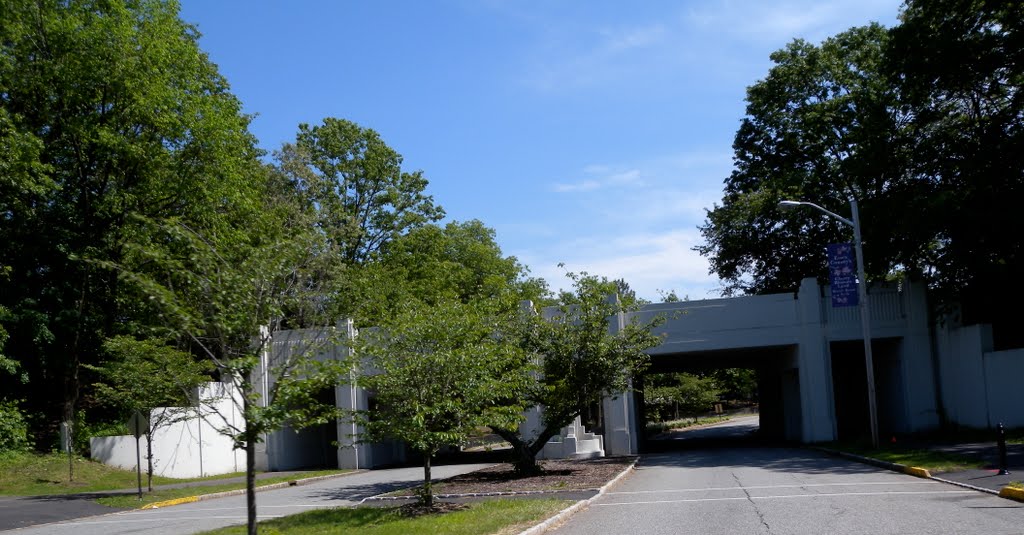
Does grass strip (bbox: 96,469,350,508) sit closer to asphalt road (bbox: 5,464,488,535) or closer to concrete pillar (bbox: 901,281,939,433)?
asphalt road (bbox: 5,464,488,535)

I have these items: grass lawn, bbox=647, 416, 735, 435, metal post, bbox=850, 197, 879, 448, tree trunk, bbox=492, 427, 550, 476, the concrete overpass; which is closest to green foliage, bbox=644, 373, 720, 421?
grass lawn, bbox=647, 416, 735, 435

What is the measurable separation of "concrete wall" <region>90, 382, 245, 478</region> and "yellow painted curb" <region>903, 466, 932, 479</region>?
67.8 ft

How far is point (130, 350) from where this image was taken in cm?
2478

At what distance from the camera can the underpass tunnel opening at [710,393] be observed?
37.9 m

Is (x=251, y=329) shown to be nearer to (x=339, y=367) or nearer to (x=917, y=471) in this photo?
(x=339, y=367)

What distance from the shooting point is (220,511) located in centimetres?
1980

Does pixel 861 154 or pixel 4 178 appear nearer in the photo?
pixel 4 178

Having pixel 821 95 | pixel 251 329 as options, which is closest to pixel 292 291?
pixel 251 329

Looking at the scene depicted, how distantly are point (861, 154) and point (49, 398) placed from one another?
33.2 meters

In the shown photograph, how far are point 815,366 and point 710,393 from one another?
34397 mm

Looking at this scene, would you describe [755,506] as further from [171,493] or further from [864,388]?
[864,388]

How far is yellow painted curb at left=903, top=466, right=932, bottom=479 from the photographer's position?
60.9 ft

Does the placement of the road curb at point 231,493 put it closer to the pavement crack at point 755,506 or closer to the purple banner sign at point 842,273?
the pavement crack at point 755,506

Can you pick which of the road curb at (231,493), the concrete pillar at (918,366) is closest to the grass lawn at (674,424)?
the concrete pillar at (918,366)
